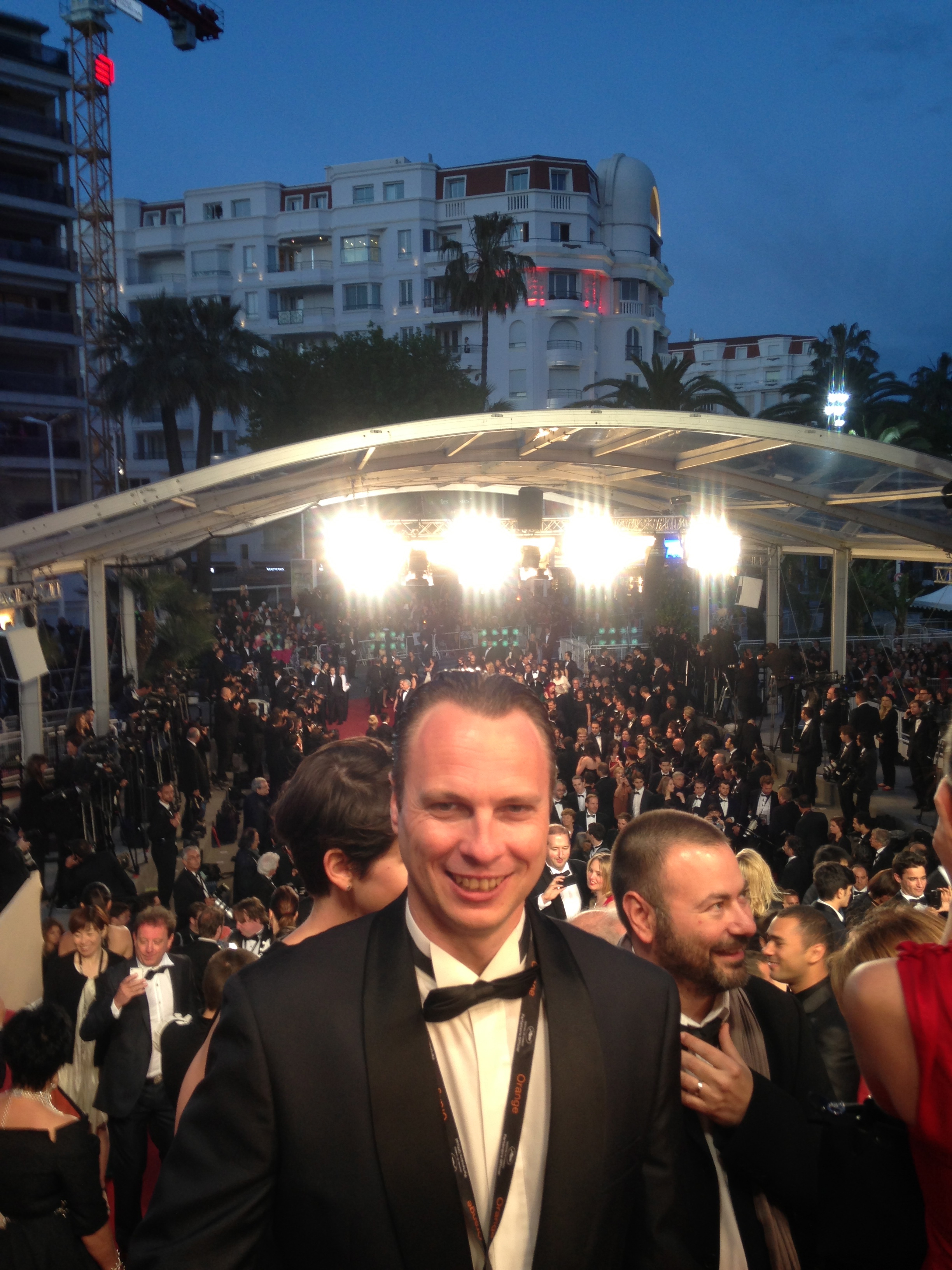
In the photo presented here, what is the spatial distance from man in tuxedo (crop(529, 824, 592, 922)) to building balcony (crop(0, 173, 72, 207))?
131ft

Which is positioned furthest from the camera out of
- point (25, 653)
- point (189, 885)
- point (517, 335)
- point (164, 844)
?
point (517, 335)

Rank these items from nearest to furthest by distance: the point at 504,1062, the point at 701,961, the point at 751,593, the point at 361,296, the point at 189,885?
the point at 504,1062
the point at 701,961
the point at 189,885
the point at 751,593
the point at 361,296

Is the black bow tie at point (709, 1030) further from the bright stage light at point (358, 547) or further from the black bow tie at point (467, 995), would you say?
the bright stage light at point (358, 547)

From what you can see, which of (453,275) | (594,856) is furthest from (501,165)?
(594,856)

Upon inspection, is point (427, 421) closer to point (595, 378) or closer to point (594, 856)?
point (594, 856)

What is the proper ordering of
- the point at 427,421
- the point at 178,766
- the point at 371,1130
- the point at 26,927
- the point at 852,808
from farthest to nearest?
1. the point at 178,766
2. the point at 852,808
3. the point at 427,421
4. the point at 26,927
5. the point at 371,1130

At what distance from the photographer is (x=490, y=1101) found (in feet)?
4.77

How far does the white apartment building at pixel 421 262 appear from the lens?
1882 inches

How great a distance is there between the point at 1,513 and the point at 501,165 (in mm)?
32160

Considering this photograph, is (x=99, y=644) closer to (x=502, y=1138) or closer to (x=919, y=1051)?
(x=502, y=1138)

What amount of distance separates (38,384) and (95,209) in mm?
9595

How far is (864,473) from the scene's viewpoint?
11.6 meters

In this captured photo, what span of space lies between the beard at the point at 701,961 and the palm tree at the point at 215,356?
28.2 meters

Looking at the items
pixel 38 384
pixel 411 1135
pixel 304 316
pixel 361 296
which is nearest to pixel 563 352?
pixel 361 296
